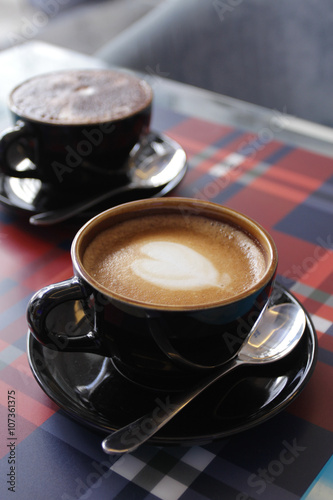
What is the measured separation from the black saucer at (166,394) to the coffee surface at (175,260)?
84 mm

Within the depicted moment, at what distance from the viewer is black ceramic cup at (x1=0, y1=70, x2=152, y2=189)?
78 centimetres

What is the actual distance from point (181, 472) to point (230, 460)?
0.04 meters

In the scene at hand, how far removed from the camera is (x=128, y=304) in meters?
0.48

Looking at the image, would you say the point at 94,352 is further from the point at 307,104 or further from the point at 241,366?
the point at 307,104

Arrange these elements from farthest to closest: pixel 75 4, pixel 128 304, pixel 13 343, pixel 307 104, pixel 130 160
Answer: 1. pixel 75 4
2. pixel 307 104
3. pixel 130 160
4. pixel 13 343
5. pixel 128 304

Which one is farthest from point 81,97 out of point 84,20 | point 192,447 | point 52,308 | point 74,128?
point 84,20

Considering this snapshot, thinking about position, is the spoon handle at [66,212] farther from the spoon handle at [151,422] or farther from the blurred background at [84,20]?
the blurred background at [84,20]

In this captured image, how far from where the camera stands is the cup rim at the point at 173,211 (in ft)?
1.56

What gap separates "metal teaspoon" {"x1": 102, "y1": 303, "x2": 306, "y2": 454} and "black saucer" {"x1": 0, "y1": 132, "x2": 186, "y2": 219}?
0.29 metres

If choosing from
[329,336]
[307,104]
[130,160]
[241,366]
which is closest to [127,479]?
[241,366]

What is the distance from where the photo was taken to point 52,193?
84 centimetres

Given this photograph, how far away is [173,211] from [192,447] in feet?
0.81

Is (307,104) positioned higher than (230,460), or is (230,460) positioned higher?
(230,460)

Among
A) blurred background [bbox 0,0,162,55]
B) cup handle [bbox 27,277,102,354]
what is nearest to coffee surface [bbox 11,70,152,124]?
cup handle [bbox 27,277,102,354]
